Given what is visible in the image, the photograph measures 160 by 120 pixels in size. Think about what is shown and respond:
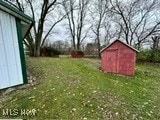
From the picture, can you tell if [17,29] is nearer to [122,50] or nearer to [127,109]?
[127,109]

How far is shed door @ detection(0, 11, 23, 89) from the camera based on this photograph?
489 cm

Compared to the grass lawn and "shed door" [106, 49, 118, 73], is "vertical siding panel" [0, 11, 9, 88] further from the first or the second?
"shed door" [106, 49, 118, 73]

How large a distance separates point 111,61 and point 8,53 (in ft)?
19.6

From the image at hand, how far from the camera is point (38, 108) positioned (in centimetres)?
403

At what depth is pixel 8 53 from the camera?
199 inches

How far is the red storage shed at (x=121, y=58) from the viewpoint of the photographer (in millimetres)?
8500

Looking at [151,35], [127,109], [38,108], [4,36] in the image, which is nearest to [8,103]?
Answer: [38,108]

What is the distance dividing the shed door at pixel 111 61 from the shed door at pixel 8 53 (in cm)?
550

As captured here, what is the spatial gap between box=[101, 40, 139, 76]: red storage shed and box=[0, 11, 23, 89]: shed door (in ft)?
18.1

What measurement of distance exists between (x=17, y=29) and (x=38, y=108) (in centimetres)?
286

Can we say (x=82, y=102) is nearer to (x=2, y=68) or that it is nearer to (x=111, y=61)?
(x=2, y=68)

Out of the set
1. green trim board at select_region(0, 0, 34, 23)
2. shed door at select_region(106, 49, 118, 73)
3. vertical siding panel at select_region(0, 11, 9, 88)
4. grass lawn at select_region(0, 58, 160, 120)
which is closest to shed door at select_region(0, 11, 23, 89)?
vertical siding panel at select_region(0, 11, 9, 88)

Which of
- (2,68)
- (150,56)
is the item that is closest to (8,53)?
(2,68)

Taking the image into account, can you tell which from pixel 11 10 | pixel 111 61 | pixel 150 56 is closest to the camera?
pixel 11 10
